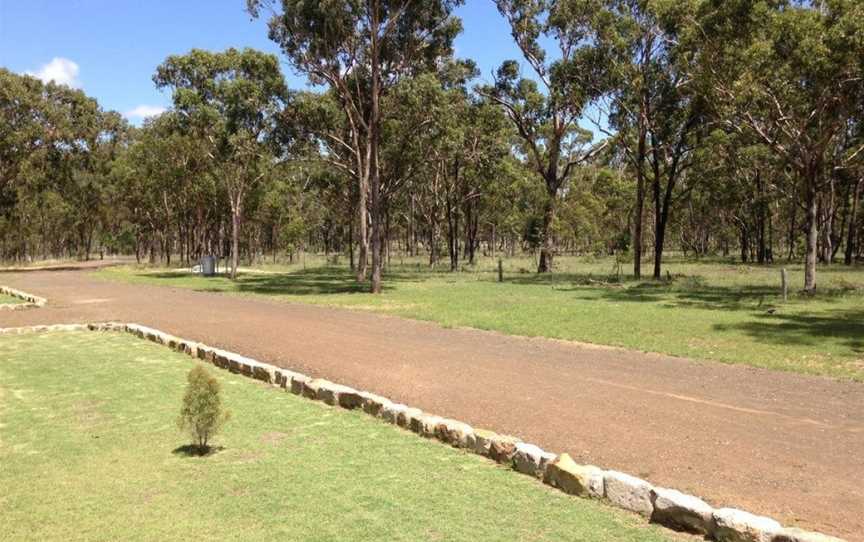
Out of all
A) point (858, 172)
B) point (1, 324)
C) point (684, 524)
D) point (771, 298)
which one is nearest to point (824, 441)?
point (684, 524)

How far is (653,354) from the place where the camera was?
12203 millimetres

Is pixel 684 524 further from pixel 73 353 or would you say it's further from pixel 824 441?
pixel 73 353

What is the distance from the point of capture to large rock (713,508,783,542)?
4.32 m

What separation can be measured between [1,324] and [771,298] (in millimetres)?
22917

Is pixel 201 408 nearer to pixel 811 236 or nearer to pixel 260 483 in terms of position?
pixel 260 483

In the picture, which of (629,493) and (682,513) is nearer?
(682,513)

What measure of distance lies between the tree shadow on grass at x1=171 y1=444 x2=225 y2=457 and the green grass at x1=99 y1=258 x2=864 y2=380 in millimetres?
8631

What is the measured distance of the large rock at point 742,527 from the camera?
170 inches

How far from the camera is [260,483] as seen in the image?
5.77 metres

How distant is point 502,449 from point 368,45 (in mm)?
25518

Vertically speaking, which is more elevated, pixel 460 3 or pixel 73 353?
pixel 460 3

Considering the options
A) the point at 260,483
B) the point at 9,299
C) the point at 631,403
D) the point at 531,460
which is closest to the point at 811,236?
the point at 631,403

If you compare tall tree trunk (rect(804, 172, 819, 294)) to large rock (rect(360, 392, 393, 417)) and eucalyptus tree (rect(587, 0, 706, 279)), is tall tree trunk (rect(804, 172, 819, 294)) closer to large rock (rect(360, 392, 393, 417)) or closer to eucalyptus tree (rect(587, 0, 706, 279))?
eucalyptus tree (rect(587, 0, 706, 279))

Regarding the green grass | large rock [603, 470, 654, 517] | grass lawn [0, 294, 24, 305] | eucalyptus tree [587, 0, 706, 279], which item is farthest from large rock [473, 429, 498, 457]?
eucalyptus tree [587, 0, 706, 279]
